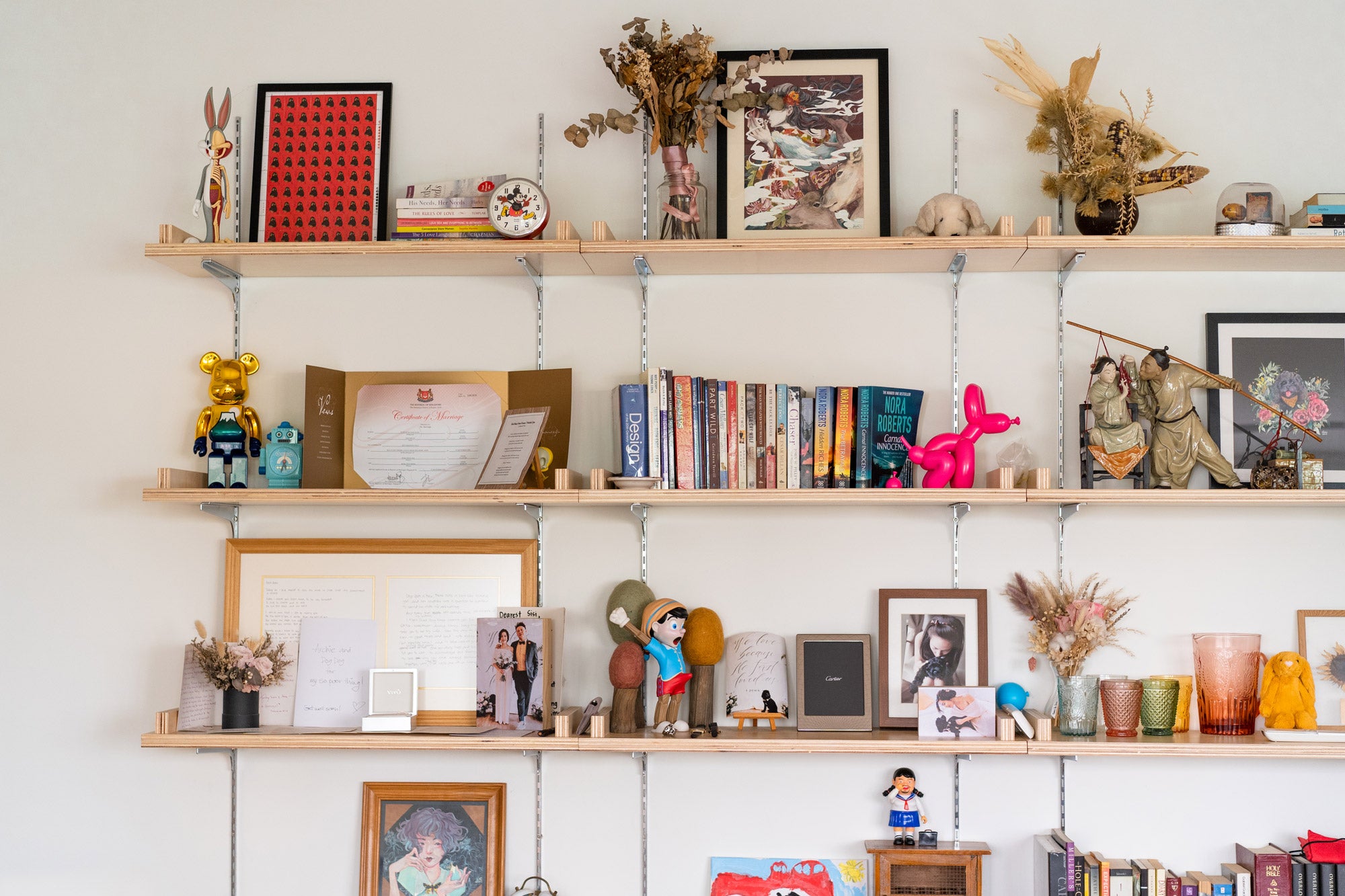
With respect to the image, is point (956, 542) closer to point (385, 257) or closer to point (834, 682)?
point (834, 682)

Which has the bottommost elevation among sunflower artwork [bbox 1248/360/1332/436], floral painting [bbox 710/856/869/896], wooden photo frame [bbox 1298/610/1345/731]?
floral painting [bbox 710/856/869/896]

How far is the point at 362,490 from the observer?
2.07 m

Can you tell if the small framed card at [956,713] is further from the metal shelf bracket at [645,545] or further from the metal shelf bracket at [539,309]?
the metal shelf bracket at [539,309]

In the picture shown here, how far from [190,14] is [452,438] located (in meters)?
1.14

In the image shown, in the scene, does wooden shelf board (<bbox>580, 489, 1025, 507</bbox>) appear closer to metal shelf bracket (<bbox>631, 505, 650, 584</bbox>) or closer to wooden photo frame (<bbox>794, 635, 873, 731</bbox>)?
metal shelf bracket (<bbox>631, 505, 650, 584</bbox>)

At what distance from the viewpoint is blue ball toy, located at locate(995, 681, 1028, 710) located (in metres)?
2.07

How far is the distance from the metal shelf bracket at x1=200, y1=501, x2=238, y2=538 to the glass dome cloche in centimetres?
212

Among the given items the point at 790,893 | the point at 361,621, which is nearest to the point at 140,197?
the point at 361,621

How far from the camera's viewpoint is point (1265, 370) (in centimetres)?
216

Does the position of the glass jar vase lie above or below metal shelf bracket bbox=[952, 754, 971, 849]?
above

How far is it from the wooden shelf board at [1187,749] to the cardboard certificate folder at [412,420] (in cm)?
110

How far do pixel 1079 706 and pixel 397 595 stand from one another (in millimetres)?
1394

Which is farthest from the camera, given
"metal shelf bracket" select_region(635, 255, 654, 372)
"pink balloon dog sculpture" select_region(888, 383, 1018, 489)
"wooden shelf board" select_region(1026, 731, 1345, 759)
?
"metal shelf bracket" select_region(635, 255, 654, 372)

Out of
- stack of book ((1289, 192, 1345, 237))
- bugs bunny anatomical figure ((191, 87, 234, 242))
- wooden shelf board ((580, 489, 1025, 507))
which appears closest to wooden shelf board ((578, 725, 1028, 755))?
wooden shelf board ((580, 489, 1025, 507))
